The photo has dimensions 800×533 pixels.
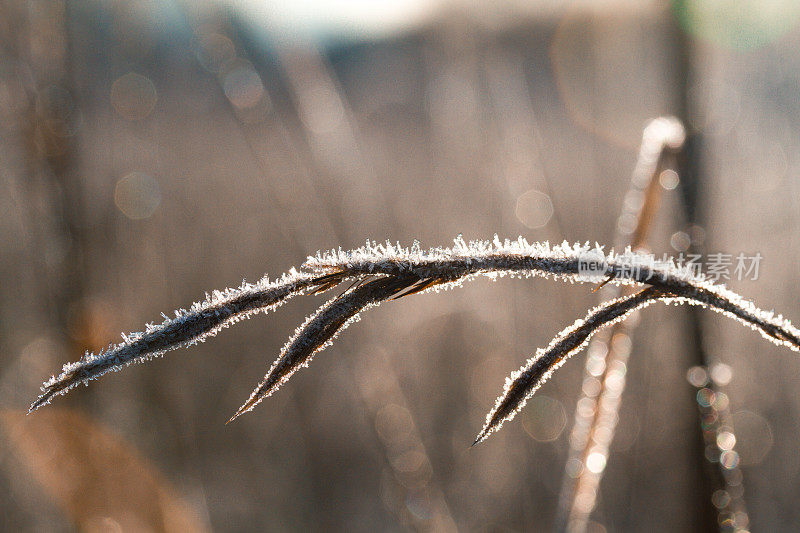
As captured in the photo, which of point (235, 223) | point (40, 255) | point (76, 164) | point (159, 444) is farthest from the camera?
point (235, 223)

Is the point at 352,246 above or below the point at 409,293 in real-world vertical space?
above

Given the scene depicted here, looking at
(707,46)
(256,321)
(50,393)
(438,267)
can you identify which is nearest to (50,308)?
(50,393)

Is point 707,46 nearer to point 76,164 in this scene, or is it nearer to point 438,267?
point 438,267

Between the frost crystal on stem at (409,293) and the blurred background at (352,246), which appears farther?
the blurred background at (352,246)

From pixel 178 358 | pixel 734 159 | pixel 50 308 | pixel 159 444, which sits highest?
pixel 734 159

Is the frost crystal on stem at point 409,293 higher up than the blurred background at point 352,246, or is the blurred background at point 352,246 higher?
the blurred background at point 352,246

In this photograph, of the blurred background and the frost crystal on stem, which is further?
the blurred background

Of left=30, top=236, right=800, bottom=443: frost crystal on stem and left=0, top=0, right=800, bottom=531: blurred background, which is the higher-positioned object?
left=0, top=0, right=800, bottom=531: blurred background

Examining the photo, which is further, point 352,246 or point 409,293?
point 352,246
